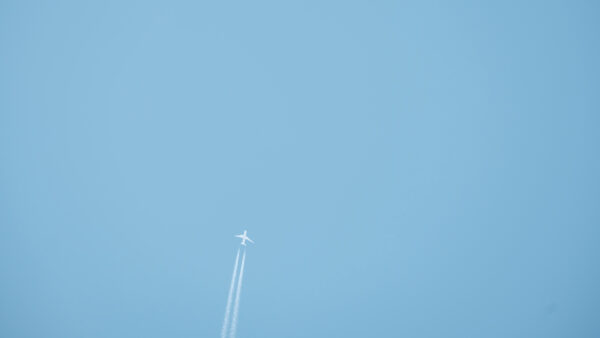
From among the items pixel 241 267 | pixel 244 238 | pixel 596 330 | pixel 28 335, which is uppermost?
pixel 244 238

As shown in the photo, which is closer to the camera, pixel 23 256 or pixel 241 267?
pixel 23 256

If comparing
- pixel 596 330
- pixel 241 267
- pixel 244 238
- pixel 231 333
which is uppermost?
pixel 244 238

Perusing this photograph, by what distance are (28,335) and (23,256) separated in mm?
3146

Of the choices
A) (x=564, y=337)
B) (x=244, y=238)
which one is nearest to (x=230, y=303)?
(x=244, y=238)

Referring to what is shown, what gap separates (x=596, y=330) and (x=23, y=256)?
25.9m

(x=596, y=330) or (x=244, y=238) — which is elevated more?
(x=244, y=238)

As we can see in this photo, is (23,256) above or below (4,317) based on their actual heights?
above

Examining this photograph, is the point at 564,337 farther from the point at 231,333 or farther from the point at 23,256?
the point at 23,256

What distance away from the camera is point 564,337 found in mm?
16953

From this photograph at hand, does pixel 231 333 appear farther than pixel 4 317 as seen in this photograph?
Yes

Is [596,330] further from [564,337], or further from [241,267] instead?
[241,267]

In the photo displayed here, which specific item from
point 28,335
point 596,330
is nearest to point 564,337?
point 596,330

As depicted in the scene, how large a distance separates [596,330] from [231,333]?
1720 cm

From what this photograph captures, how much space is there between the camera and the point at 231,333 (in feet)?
53.1
